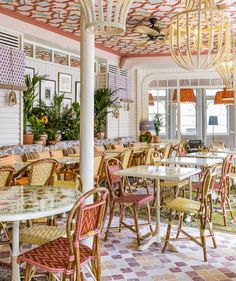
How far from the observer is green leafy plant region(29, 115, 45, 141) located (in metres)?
7.01

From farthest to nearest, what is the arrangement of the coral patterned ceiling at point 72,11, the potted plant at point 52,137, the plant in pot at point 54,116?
the plant in pot at point 54,116
the potted plant at point 52,137
the coral patterned ceiling at point 72,11

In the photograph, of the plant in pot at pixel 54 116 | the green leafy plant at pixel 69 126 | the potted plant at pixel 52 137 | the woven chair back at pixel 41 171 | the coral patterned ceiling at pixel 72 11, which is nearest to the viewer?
the woven chair back at pixel 41 171

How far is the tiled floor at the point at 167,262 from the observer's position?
323 centimetres

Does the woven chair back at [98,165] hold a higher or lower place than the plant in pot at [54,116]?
lower

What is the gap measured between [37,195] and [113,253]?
4.95ft

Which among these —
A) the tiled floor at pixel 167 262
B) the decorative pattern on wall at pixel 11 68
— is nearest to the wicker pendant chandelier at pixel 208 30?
the tiled floor at pixel 167 262

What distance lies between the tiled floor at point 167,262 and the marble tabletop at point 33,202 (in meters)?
1.01

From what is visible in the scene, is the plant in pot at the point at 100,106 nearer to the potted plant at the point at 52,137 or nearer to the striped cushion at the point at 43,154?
the potted plant at the point at 52,137

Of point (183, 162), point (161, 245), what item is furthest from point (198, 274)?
point (183, 162)

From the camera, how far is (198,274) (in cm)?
326

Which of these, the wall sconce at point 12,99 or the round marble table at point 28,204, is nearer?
the round marble table at point 28,204

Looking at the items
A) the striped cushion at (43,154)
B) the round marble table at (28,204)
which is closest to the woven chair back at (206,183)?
the round marble table at (28,204)

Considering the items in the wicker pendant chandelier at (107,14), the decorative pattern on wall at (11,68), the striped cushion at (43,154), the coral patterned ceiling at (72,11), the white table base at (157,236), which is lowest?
the white table base at (157,236)

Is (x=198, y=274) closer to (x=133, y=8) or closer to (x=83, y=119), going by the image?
(x=83, y=119)
